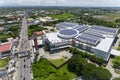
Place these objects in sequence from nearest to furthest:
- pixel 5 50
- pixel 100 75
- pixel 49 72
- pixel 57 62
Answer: pixel 100 75 < pixel 49 72 < pixel 57 62 < pixel 5 50

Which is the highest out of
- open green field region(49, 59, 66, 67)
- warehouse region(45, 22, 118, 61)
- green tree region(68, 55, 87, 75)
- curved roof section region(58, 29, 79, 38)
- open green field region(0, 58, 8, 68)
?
curved roof section region(58, 29, 79, 38)

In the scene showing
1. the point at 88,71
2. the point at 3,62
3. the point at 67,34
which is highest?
the point at 67,34

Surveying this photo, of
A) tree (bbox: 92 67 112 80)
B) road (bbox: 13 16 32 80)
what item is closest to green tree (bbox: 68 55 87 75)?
tree (bbox: 92 67 112 80)

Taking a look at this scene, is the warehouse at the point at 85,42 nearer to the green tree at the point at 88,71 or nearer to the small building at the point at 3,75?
the green tree at the point at 88,71

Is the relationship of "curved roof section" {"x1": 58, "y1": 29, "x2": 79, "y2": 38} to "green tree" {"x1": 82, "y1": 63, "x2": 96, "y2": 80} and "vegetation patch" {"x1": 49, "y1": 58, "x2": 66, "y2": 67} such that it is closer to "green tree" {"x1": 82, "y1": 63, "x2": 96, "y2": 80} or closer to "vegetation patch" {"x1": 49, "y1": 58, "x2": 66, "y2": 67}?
"vegetation patch" {"x1": 49, "y1": 58, "x2": 66, "y2": 67}

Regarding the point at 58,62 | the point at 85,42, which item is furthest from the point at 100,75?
the point at 85,42

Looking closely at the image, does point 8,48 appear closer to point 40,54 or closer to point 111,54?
point 40,54

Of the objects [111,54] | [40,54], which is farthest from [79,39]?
[40,54]

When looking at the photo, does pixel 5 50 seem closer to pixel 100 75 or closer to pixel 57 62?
pixel 57 62

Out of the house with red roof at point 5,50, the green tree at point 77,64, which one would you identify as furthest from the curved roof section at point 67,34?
the house with red roof at point 5,50

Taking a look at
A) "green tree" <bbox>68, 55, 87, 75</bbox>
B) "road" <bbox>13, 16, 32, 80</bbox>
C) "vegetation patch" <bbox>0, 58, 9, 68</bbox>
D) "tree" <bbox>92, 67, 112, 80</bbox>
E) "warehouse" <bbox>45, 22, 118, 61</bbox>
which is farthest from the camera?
"warehouse" <bbox>45, 22, 118, 61</bbox>
